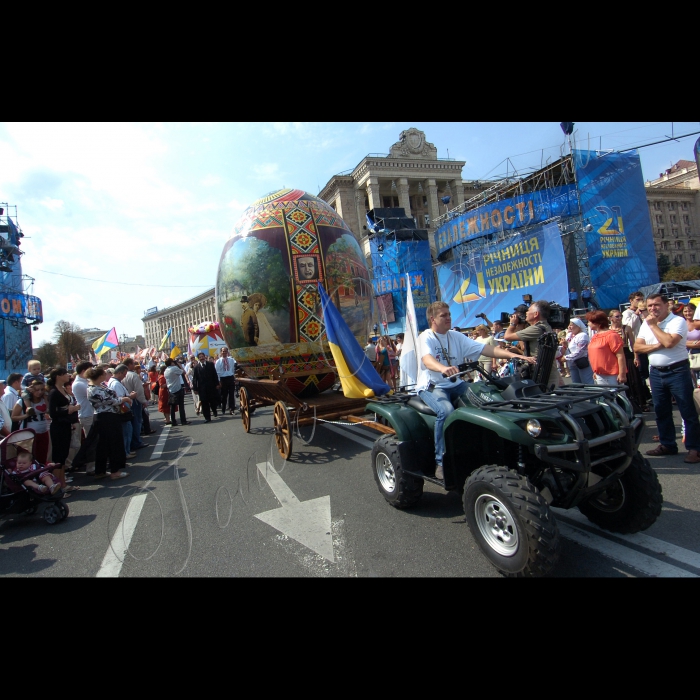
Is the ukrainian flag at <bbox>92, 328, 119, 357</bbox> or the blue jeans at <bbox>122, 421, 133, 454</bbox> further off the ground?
the ukrainian flag at <bbox>92, 328, 119, 357</bbox>

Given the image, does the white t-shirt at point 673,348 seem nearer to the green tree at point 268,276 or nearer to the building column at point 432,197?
the green tree at point 268,276

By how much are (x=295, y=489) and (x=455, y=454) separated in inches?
91.1

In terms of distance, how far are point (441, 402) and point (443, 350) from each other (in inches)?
22.6

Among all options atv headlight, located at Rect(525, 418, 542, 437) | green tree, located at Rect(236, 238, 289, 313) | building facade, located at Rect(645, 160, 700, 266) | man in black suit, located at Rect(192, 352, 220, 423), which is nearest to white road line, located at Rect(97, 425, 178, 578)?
green tree, located at Rect(236, 238, 289, 313)

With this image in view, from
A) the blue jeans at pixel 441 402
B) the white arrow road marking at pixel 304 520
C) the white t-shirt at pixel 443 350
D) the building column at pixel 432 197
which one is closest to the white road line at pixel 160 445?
the white arrow road marking at pixel 304 520

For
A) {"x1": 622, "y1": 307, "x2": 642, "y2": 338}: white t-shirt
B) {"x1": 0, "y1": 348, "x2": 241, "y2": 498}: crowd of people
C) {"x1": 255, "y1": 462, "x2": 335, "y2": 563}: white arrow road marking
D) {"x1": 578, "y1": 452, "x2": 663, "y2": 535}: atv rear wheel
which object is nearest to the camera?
{"x1": 578, "y1": 452, "x2": 663, "y2": 535}: atv rear wheel

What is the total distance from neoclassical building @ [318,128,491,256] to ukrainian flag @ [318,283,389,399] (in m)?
45.8

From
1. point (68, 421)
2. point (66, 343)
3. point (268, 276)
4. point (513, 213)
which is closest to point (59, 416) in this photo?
point (68, 421)

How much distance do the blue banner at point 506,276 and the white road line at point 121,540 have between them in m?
18.9

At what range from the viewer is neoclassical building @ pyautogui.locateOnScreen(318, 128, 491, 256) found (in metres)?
52.4

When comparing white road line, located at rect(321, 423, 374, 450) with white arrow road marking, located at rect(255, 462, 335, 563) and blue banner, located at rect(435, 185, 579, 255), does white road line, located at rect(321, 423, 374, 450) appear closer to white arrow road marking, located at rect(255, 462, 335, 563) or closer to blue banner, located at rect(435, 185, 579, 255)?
white arrow road marking, located at rect(255, 462, 335, 563)
